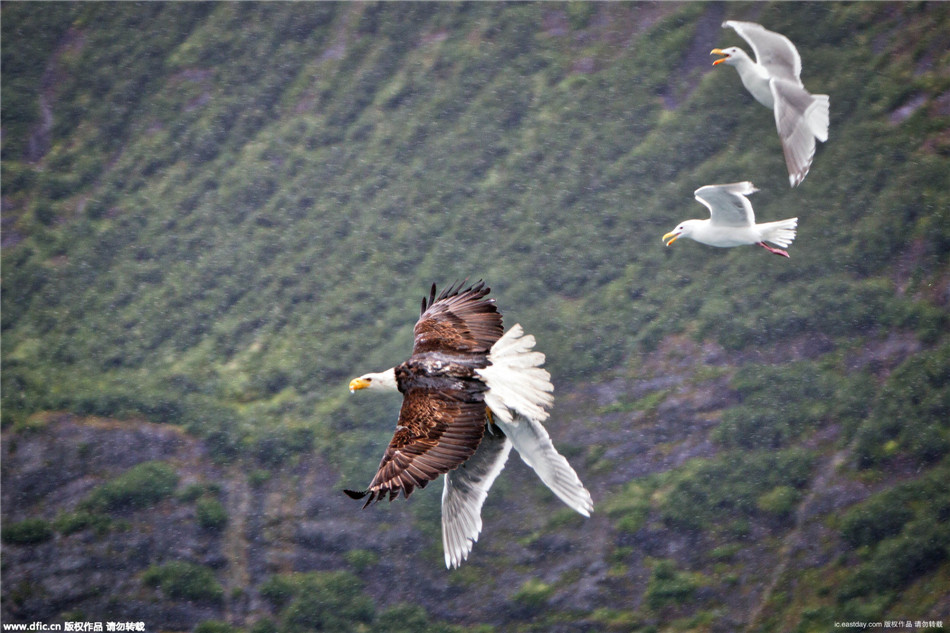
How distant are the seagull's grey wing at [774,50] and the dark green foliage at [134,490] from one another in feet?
41.7

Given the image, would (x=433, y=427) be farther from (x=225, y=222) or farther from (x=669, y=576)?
(x=225, y=222)

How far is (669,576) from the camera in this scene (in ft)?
46.4

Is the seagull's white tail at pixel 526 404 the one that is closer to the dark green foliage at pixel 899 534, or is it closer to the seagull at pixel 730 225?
the seagull at pixel 730 225

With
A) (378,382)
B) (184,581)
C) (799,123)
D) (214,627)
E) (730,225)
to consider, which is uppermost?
(799,123)

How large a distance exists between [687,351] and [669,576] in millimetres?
4156

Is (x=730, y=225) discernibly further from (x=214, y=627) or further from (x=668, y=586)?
(x=214, y=627)

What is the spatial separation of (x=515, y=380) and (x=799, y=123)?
22.7 ft

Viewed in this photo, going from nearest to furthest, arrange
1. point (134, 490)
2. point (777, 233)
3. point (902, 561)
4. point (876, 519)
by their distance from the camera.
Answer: point (902, 561), point (876, 519), point (777, 233), point (134, 490)

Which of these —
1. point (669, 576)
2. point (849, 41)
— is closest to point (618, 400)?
point (669, 576)

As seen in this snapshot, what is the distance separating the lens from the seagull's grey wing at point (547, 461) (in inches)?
454

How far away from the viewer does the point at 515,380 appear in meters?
11.0

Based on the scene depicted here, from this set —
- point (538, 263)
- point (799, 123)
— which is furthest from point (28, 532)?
point (799, 123)

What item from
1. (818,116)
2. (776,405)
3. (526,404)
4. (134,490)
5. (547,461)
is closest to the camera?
(526,404)

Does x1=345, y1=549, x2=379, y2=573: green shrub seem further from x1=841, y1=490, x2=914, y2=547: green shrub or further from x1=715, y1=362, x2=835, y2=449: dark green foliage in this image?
x1=841, y1=490, x2=914, y2=547: green shrub
